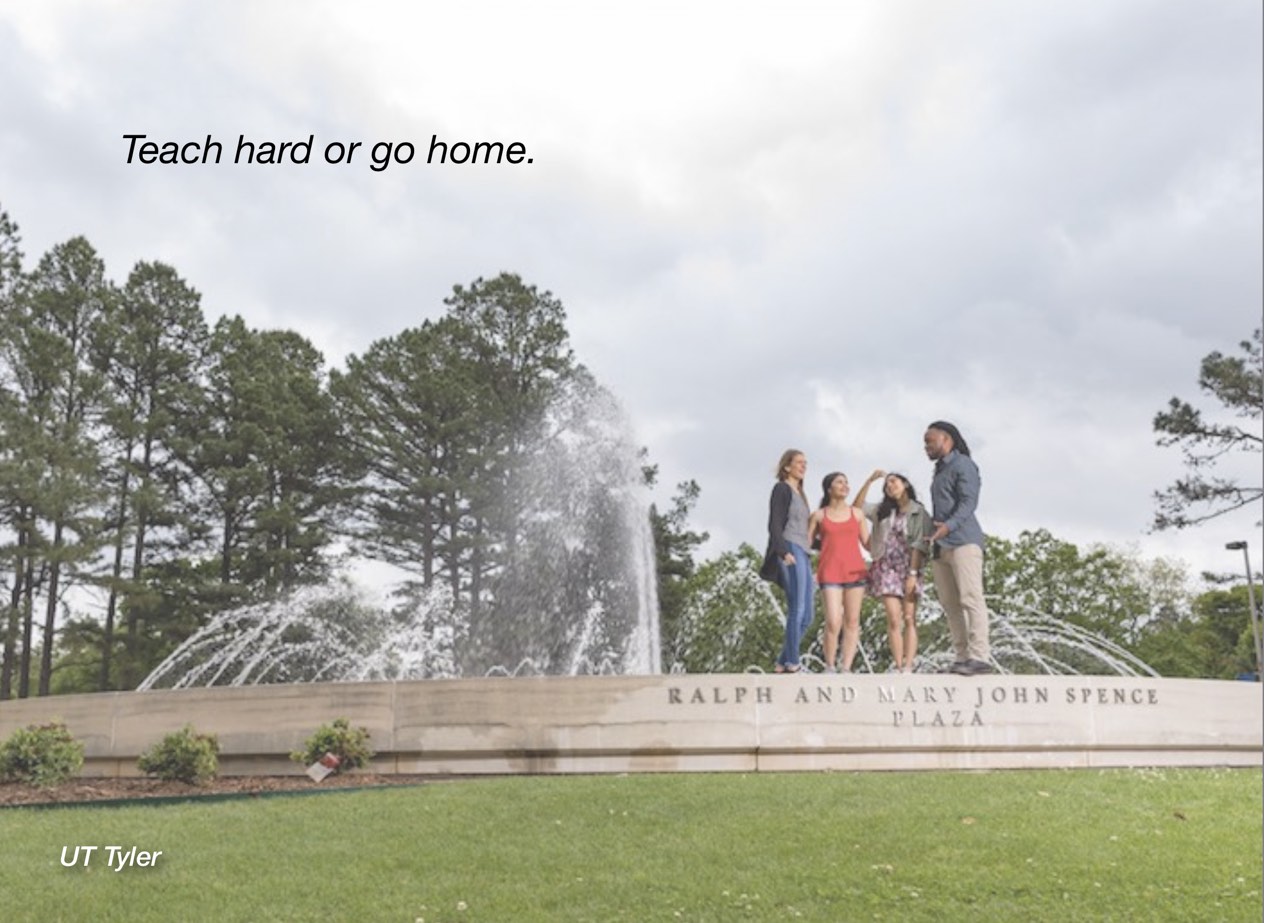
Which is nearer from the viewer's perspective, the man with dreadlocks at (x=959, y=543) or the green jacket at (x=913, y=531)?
the man with dreadlocks at (x=959, y=543)

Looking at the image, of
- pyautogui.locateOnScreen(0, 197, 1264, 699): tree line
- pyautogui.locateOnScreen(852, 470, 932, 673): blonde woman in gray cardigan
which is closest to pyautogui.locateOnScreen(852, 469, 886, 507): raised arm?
pyautogui.locateOnScreen(852, 470, 932, 673): blonde woman in gray cardigan

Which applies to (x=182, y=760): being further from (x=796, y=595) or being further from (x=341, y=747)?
(x=796, y=595)

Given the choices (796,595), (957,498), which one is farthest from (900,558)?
(796,595)

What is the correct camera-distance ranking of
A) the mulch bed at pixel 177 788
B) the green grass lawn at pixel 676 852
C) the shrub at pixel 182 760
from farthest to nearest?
the shrub at pixel 182 760
the mulch bed at pixel 177 788
the green grass lawn at pixel 676 852

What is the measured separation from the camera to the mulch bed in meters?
11.3

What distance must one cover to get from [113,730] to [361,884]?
6.41m

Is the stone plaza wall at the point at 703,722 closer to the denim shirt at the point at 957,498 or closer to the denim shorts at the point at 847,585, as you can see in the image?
the denim shorts at the point at 847,585

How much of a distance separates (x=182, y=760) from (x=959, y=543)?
7609mm

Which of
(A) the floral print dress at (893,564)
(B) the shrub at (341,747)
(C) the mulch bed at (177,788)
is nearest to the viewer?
(C) the mulch bed at (177,788)

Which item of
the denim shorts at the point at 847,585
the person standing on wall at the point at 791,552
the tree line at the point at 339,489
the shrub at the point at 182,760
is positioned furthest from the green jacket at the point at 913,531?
the tree line at the point at 339,489

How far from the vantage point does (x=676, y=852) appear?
8430 millimetres

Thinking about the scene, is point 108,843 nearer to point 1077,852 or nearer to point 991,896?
point 991,896

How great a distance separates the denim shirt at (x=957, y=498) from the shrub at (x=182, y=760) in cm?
725

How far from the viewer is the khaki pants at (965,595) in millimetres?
12695
